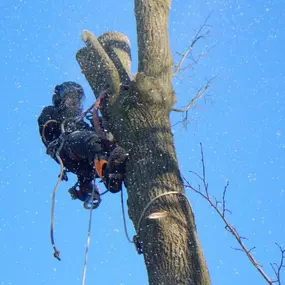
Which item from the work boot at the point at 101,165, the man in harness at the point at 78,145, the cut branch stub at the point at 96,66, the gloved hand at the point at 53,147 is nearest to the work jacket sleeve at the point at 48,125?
the man in harness at the point at 78,145

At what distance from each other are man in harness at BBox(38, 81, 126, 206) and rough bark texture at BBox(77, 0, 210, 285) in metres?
0.11

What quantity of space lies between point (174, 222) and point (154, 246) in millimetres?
158

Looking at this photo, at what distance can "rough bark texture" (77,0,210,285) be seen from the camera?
2.44 metres

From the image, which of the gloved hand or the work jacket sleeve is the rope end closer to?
the gloved hand

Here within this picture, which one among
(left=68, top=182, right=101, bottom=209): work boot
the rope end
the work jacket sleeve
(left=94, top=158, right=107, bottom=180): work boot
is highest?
the work jacket sleeve

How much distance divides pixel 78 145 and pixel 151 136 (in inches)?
19.4

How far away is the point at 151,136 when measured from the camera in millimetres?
2904

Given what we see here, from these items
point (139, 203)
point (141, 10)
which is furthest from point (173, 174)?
point (141, 10)

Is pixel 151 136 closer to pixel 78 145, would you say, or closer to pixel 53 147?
pixel 78 145

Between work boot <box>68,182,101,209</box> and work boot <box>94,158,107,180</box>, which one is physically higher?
work boot <box>68,182,101,209</box>

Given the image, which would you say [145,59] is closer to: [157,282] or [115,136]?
[115,136]

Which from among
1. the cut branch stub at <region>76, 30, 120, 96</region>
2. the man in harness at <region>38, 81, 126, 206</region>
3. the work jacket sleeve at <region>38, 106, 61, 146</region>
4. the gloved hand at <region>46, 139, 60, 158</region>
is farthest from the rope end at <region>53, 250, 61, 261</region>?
the cut branch stub at <region>76, 30, 120, 96</region>

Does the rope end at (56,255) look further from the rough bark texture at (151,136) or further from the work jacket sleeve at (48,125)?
the work jacket sleeve at (48,125)

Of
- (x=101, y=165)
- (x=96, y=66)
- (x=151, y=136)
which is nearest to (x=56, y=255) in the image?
(x=101, y=165)
